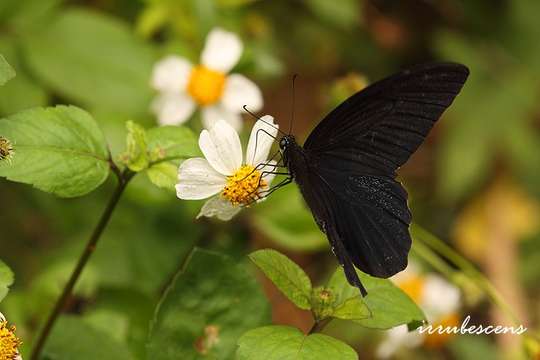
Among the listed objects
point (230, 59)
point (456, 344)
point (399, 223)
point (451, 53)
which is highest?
point (451, 53)

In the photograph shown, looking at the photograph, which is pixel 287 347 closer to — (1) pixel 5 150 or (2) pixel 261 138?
(2) pixel 261 138

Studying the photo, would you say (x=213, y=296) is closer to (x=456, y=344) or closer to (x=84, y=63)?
(x=84, y=63)

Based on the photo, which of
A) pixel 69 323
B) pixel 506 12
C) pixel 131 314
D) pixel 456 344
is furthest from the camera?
pixel 506 12

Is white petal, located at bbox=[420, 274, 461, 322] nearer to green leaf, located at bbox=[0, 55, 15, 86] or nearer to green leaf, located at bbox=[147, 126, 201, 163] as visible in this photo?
green leaf, located at bbox=[147, 126, 201, 163]

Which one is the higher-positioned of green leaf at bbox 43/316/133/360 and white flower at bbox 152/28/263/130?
white flower at bbox 152/28/263/130

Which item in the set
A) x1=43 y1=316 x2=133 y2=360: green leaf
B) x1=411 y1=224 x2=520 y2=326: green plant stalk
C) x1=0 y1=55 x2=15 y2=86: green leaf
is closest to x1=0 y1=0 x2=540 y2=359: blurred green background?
Answer: x1=43 y1=316 x2=133 y2=360: green leaf

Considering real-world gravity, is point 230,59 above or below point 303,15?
below

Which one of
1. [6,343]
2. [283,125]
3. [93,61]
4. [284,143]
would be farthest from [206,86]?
[6,343]

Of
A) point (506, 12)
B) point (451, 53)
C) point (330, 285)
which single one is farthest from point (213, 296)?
point (506, 12)
